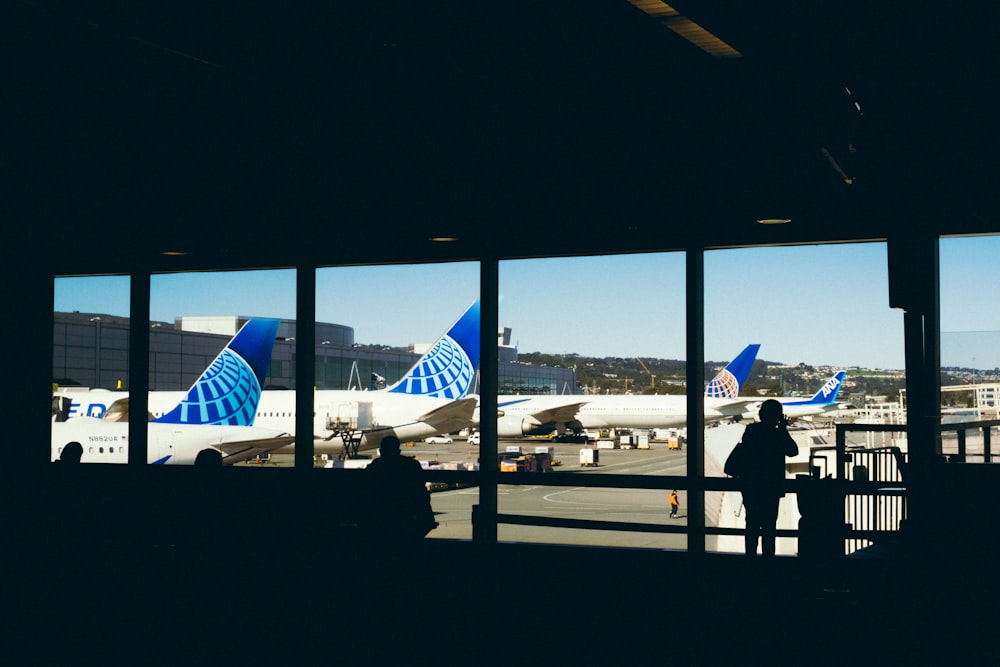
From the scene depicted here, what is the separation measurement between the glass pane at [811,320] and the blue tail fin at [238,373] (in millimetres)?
10846

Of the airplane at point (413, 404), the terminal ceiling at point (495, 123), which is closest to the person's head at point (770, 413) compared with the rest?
the terminal ceiling at point (495, 123)

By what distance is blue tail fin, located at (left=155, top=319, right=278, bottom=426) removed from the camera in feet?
59.6

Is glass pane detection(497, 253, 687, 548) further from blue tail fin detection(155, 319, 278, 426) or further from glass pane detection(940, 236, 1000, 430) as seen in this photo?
blue tail fin detection(155, 319, 278, 426)

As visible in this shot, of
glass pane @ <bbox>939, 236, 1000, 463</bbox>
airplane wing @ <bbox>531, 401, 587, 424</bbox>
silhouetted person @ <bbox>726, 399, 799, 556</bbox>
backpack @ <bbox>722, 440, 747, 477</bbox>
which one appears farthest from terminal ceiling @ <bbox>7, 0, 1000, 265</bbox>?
airplane wing @ <bbox>531, 401, 587, 424</bbox>

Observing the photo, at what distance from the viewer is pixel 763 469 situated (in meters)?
6.43

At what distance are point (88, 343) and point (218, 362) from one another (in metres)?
9.18

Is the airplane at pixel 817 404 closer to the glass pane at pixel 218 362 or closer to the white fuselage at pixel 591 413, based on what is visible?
the white fuselage at pixel 591 413

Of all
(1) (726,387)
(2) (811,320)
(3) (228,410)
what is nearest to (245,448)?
(3) (228,410)

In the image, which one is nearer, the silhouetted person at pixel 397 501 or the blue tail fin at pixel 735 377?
the silhouetted person at pixel 397 501

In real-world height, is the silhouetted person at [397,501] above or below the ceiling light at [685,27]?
below

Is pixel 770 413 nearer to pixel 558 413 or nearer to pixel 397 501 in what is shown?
pixel 397 501

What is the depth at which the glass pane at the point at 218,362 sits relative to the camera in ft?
28.8

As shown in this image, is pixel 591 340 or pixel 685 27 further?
pixel 591 340

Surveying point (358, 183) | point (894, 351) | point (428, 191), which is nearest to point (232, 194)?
point (358, 183)
